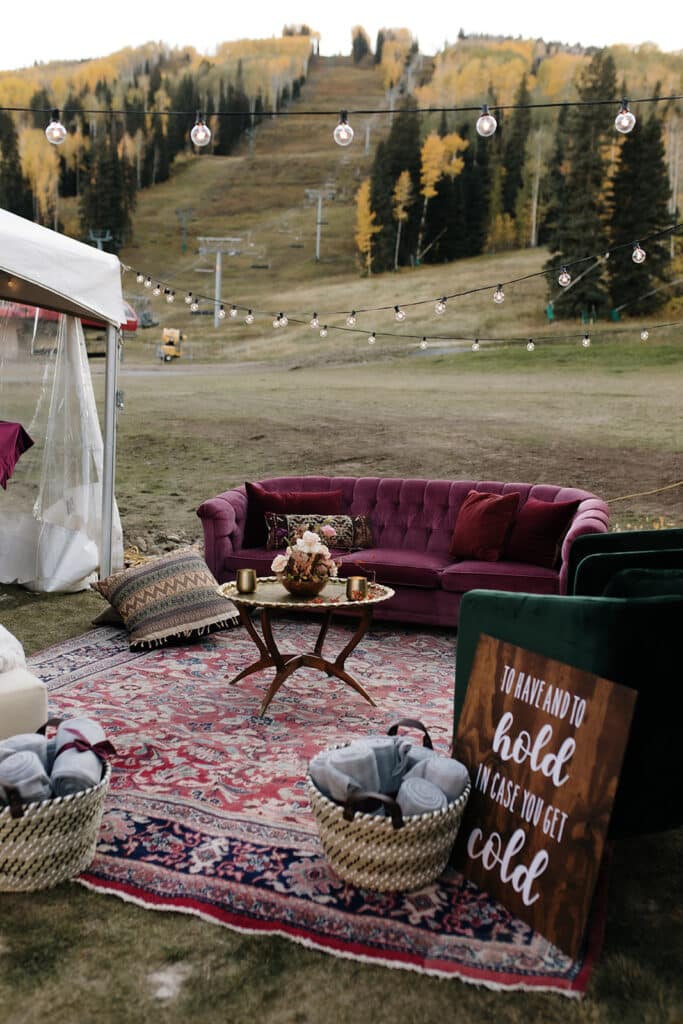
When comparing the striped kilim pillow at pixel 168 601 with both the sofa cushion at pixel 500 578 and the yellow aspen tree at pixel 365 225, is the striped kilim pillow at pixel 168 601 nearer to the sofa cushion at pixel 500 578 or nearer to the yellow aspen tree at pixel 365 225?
the sofa cushion at pixel 500 578

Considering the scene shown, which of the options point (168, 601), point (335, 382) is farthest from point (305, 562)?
point (335, 382)

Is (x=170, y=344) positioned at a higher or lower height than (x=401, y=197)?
lower

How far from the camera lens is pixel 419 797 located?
243cm

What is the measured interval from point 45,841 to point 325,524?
364 centimetres

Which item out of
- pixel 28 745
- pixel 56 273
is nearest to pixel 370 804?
pixel 28 745

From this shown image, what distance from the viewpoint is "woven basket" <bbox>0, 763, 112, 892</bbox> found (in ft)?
7.70

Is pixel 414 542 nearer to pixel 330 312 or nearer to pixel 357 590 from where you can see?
pixel 357 590

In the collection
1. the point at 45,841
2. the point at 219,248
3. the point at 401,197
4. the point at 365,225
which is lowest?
the point at 45,841

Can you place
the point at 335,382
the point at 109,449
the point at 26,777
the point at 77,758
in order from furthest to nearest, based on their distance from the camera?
the point at 335,382 < the point at 109,449 < the point at 77,758 < the point at 26,777

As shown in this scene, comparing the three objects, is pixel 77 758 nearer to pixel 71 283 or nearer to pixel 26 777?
pixel 26 777

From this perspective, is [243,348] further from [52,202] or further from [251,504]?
[251,504]

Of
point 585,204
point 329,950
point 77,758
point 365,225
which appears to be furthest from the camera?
point 365,225

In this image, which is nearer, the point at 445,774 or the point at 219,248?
the point at 445,774

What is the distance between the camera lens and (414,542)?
596 cm
